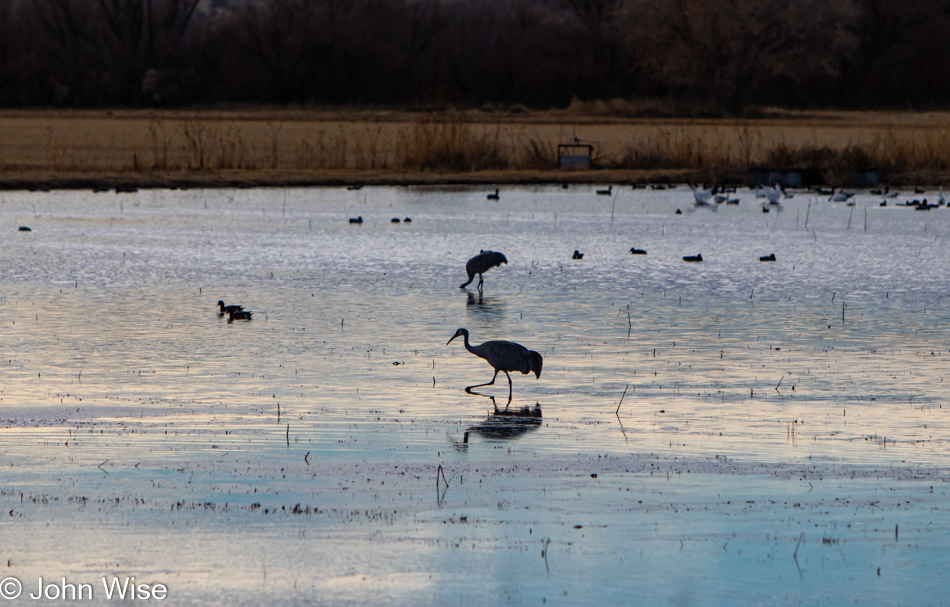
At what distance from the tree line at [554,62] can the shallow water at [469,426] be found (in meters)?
52.2

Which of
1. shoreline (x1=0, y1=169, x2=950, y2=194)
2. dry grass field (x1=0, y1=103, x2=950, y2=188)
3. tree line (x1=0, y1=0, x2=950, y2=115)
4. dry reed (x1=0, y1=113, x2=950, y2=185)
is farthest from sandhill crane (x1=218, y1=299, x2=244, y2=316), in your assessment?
tree line (x1=0, y1=0, x2=950, y2=115)

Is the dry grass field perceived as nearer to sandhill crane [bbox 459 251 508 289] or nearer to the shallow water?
the shallow water

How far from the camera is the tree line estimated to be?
7388 centimetres

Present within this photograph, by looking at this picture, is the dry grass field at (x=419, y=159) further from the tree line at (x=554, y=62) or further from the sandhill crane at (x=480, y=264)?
the tree line at (x=554, y=62)

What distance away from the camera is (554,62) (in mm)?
78938

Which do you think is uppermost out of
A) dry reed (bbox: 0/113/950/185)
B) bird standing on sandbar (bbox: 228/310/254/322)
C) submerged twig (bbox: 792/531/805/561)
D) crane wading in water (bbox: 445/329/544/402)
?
dry reed (bbox: 0/113/950/185)

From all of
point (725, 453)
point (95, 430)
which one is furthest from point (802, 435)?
point (95, 430)

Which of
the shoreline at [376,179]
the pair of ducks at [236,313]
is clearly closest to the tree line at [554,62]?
the shoreline at [376,179]

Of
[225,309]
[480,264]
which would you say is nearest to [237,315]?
[225,309]

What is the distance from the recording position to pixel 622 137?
161 ft

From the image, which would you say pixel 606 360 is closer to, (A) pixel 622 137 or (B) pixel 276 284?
(B) pixel 276 284

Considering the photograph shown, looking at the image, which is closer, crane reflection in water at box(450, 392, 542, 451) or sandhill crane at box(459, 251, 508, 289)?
crane reflection in water at box(450, 392, 542, 451)

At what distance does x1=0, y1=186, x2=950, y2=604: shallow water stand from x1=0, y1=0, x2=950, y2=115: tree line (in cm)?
5220

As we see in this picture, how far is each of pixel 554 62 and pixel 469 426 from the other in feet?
237
